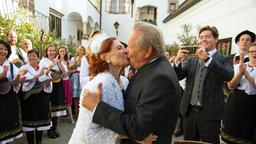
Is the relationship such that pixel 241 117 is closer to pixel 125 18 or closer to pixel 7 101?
pixel 7 101

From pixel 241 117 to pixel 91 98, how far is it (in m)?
2.64

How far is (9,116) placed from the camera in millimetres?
4168

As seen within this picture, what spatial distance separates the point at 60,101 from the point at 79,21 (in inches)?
805

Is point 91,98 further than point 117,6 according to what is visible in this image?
No

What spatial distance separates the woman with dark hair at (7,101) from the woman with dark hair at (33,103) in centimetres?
27

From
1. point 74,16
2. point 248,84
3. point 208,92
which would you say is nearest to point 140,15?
point 74,16

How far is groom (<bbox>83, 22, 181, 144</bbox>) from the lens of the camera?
→ 163cm

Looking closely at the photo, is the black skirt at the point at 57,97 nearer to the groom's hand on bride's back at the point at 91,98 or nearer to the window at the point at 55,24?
the groom's hand on bride's back at the point at 91,98

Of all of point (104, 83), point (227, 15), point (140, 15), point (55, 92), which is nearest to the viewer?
point (104, 83)

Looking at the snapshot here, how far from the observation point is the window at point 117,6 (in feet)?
99.1

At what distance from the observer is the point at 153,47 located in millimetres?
1764

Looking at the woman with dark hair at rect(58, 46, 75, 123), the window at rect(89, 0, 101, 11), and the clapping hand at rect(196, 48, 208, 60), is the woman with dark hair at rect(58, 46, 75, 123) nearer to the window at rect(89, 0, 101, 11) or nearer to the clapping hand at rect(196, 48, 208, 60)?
the clapping hand at rect(196, 48, 208, 60)

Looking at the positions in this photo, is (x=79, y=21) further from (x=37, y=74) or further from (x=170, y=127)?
(x=170, y=127)

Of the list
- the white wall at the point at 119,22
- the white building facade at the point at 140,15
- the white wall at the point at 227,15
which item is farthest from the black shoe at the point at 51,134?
the white wall at the point at 119,22
